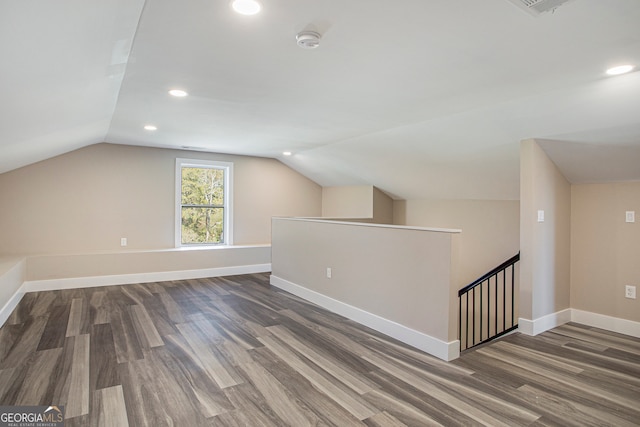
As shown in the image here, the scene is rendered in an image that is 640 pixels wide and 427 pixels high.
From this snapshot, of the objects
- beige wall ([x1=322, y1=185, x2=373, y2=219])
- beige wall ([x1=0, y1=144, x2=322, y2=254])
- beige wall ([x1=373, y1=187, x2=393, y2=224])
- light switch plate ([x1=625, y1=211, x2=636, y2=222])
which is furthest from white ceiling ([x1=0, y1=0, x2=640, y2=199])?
beige wall ([x1=322, y1=185, x2=373, y2=219])

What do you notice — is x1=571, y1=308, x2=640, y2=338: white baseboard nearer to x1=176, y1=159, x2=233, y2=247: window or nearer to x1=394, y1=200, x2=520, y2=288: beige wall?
x1=394, y1=200, x2=520, y2=288: beige wall

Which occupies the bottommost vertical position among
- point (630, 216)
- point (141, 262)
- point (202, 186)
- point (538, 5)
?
point (141, 262)

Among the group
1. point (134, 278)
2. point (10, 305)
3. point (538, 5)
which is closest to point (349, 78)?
point (538, 5)

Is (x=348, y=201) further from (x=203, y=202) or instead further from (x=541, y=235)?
(x=541, y=235)

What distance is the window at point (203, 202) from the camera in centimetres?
652

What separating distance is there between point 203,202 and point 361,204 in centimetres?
301

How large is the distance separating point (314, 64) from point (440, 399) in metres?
2.46

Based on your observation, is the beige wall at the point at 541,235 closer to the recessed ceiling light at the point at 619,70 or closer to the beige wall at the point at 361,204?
the recessed ceiling light at the point at 619,70

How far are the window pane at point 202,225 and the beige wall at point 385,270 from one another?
2.29 metres

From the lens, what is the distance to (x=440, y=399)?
A: 242cm

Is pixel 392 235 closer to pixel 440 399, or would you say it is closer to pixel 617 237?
pixel 440 399

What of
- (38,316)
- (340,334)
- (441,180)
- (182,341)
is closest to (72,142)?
(38,316)

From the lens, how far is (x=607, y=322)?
3.87 meters

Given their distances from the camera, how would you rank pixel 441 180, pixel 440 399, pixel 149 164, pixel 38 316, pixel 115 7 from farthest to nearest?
pixel 149 164 → pixel 441 180 → pixel 38 316 → pixel 440 399 → pixel 115 7
